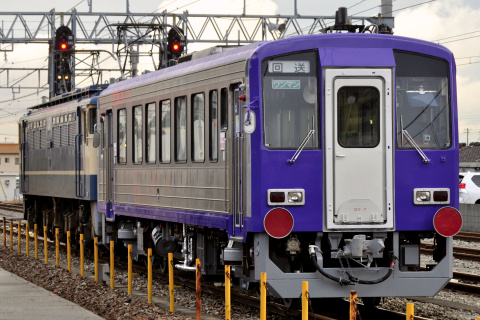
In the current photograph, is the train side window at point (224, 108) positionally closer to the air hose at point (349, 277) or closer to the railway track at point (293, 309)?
the air hose at point (349, 277)

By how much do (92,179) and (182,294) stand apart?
19.3 feet

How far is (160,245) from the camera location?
16109mm

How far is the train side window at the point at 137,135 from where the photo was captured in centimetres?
1628

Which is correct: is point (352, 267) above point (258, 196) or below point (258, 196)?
below

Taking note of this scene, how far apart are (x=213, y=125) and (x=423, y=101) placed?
2.78 metres

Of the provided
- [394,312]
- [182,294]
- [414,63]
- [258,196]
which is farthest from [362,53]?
[182,294]

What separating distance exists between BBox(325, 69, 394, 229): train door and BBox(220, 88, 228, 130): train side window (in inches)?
61.4

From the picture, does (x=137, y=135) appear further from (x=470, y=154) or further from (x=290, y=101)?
(x=470, y=154)

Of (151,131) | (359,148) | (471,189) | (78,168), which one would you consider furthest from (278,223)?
(471,189)

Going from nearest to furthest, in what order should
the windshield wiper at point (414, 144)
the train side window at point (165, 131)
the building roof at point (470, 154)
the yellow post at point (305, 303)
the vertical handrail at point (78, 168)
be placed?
the yellow post at point (305, 303), the windshield wiper at point (414, 144), the train side window at point (165, 131), the vertical handrail at point (78, 168), the building roof at point (470, 154)

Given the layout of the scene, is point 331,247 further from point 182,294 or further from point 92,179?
point 92,179

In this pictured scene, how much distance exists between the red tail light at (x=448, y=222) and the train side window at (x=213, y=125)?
118 inches

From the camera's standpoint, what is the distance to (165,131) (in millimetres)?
15016

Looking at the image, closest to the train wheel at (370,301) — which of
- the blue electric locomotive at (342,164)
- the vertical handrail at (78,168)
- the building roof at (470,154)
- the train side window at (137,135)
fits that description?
the blue electric locomotive at (342,164)
